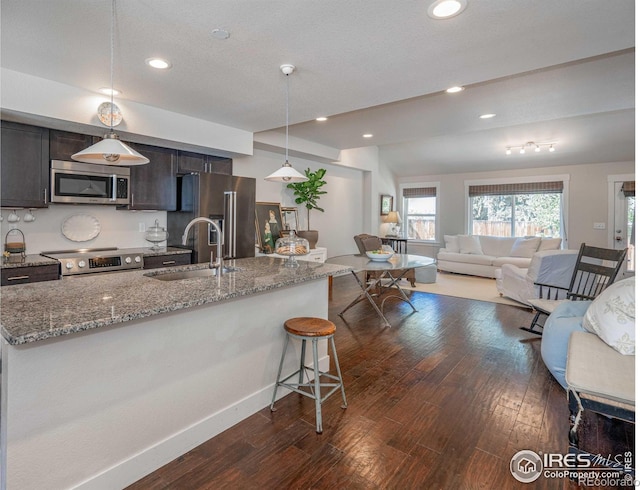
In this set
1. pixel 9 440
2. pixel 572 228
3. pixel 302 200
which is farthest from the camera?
pixel 572 228

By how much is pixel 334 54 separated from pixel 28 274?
3077 millimetres

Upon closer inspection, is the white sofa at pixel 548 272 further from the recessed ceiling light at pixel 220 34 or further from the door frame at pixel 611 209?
the recessed ceiling light at pixel 220 34

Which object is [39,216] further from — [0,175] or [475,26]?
[475,26]

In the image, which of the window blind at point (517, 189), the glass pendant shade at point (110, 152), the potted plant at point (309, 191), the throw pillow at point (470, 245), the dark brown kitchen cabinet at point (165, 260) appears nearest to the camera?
the glass pendant shade at point (110, 152)

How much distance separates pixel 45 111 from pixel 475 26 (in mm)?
3379

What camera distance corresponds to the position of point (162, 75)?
287 cm

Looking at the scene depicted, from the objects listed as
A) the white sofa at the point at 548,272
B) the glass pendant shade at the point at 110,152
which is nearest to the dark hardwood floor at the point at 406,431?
the white sofa at the point at 548,272

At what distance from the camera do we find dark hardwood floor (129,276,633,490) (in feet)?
5.78

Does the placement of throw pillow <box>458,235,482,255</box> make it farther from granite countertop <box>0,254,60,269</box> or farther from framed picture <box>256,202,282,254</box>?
granite countertop <box>0,254,60,269</box>

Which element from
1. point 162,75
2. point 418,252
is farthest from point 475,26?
point 418,252

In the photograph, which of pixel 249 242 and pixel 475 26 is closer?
pixel 475 26

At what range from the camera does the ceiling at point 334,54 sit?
1970 mm

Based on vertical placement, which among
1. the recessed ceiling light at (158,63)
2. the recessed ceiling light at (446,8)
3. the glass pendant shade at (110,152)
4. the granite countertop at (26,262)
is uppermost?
the recessed ceiling light at (158,63)

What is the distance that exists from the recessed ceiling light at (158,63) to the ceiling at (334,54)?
74 mm
